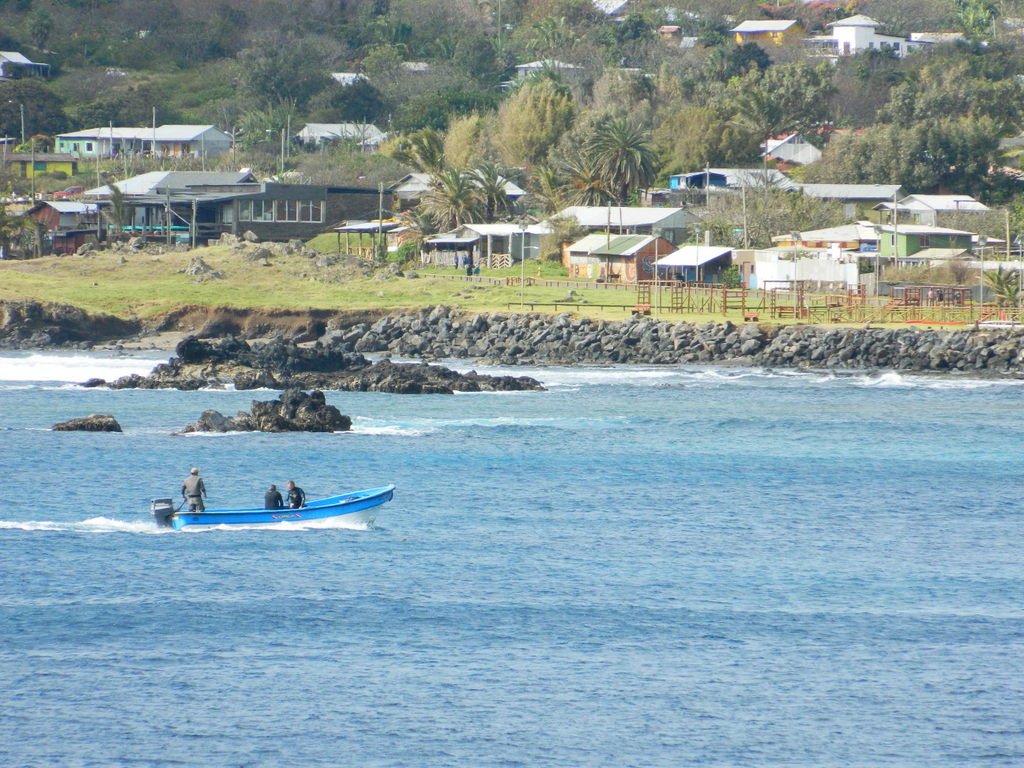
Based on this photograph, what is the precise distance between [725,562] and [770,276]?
50375 millimetres

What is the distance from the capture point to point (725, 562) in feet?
115

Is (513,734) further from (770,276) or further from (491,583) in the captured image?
(770,276)

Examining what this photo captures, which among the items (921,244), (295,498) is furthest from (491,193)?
(295,498)

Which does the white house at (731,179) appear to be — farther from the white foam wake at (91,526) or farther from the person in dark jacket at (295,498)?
the white foam wake at (91,526)

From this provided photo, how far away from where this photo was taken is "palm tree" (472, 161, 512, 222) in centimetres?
10206

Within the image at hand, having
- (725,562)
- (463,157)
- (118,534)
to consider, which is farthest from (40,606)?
(463,157)

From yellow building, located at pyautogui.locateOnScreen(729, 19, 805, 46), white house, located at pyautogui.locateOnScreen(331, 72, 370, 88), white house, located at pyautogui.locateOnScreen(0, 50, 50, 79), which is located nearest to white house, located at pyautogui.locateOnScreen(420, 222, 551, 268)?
white house, located at pyautogui.locateOnScreen(331, 72, 370, 88)

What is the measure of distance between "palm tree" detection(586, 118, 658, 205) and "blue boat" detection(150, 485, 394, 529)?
7061cm

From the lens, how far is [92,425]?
2050 inches

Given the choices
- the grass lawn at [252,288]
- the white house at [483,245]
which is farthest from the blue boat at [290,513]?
the white house at [483,245]

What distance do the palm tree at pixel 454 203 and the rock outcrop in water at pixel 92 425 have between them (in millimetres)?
50097

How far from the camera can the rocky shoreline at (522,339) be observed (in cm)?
6756

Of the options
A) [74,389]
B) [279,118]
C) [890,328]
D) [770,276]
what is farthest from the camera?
[279,118]

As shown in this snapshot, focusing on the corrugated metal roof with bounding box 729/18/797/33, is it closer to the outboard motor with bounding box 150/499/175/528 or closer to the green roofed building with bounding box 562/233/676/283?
the green roofed building with bounding box 562/233/676/283
